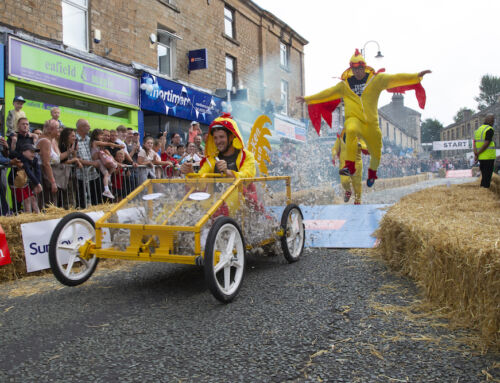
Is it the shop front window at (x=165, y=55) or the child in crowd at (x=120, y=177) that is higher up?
the shop front window at (x=165, y=55)

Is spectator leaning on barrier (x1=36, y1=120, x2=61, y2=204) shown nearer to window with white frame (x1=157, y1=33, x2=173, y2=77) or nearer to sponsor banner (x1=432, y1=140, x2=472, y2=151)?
window with white frame (x1=157, y1=33, x2=173, y2=77)

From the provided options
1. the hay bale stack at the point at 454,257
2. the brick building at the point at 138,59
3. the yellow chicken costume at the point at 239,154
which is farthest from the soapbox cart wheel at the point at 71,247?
the brick building at the point at 138,59

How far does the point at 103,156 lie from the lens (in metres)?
7.04

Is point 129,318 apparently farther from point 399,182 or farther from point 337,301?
point 399,182

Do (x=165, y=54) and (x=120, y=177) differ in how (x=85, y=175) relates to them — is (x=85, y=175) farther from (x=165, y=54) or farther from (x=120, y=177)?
(x=165, y=54)

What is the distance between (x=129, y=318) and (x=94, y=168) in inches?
163

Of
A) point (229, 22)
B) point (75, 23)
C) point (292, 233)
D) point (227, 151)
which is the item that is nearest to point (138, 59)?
point (75, 23)

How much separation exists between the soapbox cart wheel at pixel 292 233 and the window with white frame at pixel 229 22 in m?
15.6

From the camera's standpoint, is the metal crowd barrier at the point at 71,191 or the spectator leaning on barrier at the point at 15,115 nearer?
the metal crowd barrier at the point at 71,191

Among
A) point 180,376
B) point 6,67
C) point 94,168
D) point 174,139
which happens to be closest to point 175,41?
point 174,139

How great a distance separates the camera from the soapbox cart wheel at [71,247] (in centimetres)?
373

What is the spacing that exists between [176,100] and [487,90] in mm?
90858

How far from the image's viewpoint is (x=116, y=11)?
12.4 m

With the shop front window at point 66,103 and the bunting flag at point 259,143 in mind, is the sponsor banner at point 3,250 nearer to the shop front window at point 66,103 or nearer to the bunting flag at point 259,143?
the bunting flag at point 259,143
